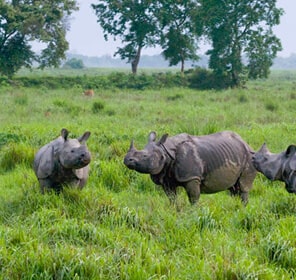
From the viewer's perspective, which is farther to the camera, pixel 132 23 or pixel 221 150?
pixel 132 23

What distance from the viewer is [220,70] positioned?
3238 centimetres

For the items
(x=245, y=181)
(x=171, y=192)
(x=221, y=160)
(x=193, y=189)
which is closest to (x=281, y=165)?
(x=221, y=160)

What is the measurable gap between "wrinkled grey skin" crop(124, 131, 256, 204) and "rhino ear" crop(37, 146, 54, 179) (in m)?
0.92

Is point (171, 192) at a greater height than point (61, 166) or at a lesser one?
lesser

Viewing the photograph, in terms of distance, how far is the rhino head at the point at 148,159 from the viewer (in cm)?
554

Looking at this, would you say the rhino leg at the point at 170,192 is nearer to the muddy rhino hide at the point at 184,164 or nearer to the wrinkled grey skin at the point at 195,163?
the wrinkled grey skin at the point at 195,163

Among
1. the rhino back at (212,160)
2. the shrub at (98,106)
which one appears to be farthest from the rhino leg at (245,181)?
the shrub at (98,106)

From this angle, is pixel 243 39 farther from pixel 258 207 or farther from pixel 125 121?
pixel 258 207

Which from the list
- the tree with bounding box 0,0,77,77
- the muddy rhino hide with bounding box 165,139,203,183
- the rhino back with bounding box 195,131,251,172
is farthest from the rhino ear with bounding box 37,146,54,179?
the tree with bounding box 0,0,77,77

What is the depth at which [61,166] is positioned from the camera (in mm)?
5844

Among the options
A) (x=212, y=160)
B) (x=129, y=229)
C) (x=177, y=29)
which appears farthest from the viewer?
(x=177, y=29)

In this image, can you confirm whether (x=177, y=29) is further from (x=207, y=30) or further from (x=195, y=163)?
(x=195, y=163)

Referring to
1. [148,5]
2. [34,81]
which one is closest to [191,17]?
[148,5]

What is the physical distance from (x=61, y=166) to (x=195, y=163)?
1.47 m
